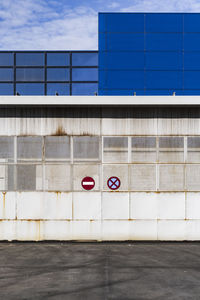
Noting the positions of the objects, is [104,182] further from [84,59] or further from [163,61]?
[84,59]

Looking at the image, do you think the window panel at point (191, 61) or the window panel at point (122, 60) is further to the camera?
the window panel at point (191, 61)

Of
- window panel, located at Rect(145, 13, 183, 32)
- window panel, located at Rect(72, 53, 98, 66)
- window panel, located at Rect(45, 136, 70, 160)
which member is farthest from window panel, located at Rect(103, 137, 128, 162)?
window panel, located at Rect(72, 53, 98, 66)

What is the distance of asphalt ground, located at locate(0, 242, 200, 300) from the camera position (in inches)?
275

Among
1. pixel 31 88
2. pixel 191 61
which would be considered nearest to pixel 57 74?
pixel 31 88

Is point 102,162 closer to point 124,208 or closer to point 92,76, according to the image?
point 124,208

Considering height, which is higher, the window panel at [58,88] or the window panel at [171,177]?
the window panel at [58,88]

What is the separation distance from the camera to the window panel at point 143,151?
37.7ft

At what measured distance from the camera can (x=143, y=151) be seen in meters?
11.5

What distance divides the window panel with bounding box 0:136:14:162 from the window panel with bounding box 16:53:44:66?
1878 cm

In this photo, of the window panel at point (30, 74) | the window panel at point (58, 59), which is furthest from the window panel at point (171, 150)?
the window panel at point (30, 74)

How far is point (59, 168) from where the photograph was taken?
37.7ft

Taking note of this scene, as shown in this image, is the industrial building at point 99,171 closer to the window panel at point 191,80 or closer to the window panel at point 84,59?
the window panel at point 191,80

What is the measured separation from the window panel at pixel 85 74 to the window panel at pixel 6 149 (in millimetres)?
16396

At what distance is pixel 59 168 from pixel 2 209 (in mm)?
2846
